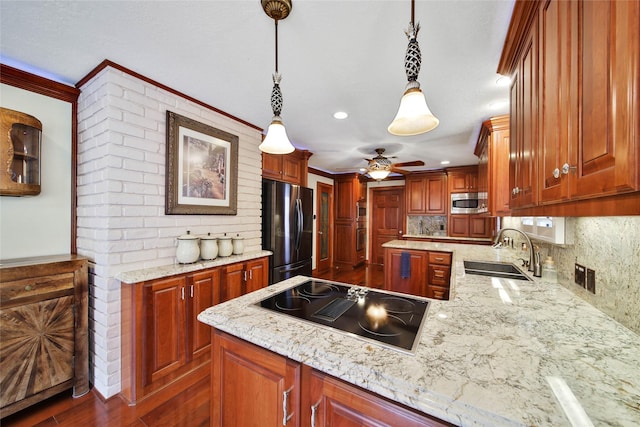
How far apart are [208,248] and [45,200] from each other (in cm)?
121

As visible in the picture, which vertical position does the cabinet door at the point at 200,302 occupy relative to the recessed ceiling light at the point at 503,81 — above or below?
below

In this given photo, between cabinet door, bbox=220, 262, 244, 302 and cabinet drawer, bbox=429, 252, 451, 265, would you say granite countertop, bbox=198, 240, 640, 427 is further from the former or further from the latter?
cabinet drawer, bbox=429, 252, 451, 265

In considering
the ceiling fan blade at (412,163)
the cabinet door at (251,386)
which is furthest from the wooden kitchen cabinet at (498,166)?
the cabinet door at (251,386)

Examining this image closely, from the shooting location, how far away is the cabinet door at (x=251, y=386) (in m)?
0.84

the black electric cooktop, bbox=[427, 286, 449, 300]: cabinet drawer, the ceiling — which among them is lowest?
bbox=[427, 286, 449, 300]: cabinet drawer

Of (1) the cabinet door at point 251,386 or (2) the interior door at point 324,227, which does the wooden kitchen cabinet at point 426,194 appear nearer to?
(2) the interior door at point 324,227

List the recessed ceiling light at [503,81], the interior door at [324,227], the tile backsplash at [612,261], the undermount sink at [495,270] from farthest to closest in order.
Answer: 1. the interior door at [324,227]
2. the undermount sink at [495,270]
3. the recessed ceiling light at [503,81]
4. the tile backsplash at [612,261]

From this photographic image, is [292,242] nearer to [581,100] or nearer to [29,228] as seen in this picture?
[29,228]

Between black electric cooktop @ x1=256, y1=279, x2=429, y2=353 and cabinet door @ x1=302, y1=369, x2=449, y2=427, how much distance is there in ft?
0.53

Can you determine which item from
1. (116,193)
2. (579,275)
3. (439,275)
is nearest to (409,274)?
(439,275)

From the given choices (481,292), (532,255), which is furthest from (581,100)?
(532,255)

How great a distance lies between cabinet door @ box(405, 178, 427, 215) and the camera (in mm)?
5387

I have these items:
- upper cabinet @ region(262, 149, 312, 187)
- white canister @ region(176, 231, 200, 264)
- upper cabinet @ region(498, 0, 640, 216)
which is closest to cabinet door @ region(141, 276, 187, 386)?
white canister @ region(176, 231, 200, 264)

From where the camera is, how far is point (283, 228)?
3.00 metres
